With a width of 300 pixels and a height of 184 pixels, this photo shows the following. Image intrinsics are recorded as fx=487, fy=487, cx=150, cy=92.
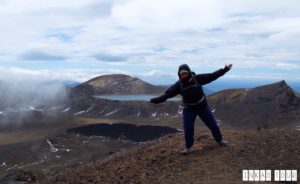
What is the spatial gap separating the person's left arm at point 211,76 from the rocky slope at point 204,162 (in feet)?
5.55

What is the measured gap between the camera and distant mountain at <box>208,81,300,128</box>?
5539cm

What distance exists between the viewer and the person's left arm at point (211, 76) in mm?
10391

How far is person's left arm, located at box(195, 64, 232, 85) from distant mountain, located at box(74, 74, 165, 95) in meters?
89.6

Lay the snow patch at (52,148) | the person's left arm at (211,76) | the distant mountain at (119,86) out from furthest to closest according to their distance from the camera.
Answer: the distant mountain at (119,86), the snow patch at (52,148), the person's left arm at (211,76)

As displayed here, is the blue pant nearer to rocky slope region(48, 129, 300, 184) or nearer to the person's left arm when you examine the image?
rocky slope region(48, 129, 300, 184)

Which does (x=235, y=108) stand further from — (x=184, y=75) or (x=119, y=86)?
(x=184, y=75)

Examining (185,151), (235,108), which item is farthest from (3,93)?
(185,151)

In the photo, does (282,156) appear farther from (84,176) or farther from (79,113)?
(79,113)

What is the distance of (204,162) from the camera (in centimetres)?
1048

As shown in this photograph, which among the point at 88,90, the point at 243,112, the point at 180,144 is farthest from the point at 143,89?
the point at 180,144

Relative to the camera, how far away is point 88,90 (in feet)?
323

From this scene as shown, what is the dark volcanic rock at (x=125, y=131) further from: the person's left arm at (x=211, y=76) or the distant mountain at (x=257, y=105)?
the person's left arm at (x=211, y=76)

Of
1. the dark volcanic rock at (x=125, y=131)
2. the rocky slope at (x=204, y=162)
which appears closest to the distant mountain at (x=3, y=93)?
the dark volcanic rock at (x=125, y=131)

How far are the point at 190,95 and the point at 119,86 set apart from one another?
9726 centimetres
